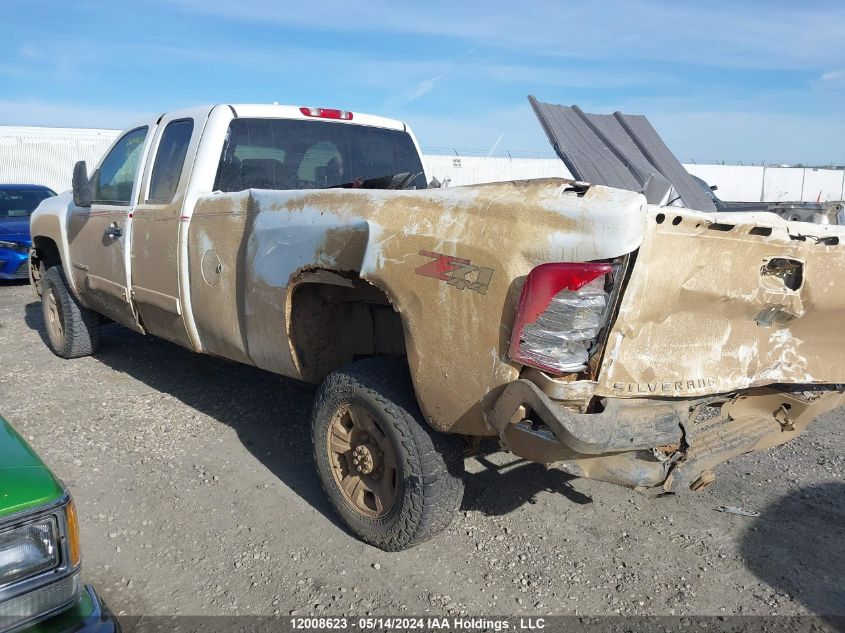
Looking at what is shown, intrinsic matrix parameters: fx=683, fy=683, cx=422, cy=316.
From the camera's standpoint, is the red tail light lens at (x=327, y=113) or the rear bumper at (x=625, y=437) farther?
the red tail light lens at (x=327, y=113)

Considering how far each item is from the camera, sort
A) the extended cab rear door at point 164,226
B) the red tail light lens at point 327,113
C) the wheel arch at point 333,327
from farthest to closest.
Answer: the red tail light lens at point 327,113 → the extended cab rear door at point 164,226 → the wheel arch at point 333,327

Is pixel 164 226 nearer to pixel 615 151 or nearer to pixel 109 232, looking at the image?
pixel 109 232

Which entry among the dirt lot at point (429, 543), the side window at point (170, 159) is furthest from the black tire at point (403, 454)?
the side window at point (170, 159)

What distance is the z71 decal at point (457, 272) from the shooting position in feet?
8.30

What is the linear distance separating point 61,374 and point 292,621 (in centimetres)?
416

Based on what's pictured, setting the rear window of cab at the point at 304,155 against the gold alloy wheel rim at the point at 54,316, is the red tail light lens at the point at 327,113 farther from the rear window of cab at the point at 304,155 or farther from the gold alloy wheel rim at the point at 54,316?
the gold alloy wheel rim at the point at 54,316

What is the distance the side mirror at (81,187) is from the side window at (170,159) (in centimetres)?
79

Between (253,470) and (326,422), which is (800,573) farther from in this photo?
(253,470)

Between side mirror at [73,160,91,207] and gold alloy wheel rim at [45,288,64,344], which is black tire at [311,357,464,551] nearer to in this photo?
side mirror at [73,160,91,207]

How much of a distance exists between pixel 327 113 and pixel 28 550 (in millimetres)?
3593

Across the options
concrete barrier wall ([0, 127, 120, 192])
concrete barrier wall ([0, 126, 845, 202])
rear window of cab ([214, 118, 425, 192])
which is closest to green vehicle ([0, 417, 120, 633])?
rear window of cab ([214, 118, 425, 192])

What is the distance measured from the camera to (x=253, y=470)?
408 cm

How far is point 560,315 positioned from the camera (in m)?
2.41

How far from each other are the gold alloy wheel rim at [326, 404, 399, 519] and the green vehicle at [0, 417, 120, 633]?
1362 mm
